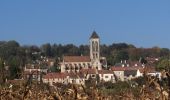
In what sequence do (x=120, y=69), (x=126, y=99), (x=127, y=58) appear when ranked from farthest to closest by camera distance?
(x=127, y=58)
(x=120, y=69)
(x=126, y=99)

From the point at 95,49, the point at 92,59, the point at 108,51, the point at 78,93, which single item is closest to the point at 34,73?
the point at 78,93

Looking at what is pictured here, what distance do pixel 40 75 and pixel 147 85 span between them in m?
1.81

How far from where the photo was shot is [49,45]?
597 feet

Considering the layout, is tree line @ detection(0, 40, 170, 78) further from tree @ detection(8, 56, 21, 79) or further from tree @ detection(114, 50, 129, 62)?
tree @ detection(8, 56, 21, 79)

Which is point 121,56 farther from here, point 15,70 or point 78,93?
point 78,93

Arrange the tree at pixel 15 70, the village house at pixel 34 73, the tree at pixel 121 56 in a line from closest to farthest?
the village house at pixel 34 73 < the tree at pixel 15 70 < the tree at pixel 121 56

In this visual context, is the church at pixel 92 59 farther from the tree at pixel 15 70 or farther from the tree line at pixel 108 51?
the tree at pixel 15 70

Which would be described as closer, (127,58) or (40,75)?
(40,75)

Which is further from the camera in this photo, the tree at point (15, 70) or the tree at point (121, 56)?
the tree at point (121, 56)

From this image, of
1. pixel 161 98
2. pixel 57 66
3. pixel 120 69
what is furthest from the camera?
pixel 57 66

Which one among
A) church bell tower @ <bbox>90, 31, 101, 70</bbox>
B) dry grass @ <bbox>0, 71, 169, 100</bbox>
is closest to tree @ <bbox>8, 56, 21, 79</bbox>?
dry grass @ <bbox>0, 71, 169, 100</bbox>

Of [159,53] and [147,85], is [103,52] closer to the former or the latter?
Result: [159,53]

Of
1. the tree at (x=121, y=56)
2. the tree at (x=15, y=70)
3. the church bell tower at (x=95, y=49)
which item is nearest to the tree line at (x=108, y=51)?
the tree at (x=121, y=56)

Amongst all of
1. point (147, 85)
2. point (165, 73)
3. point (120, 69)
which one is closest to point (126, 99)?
point (147, 85)
